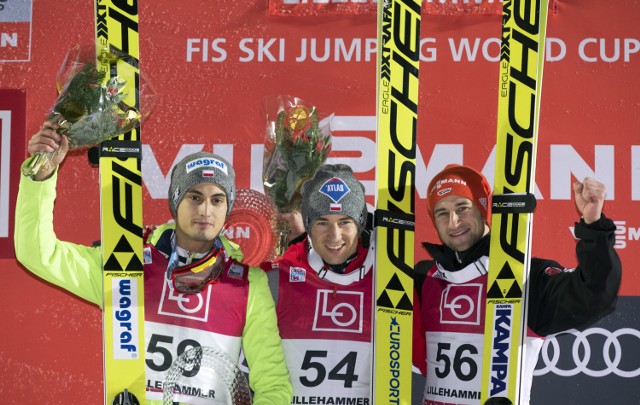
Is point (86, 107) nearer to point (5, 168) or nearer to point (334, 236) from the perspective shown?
point (334, 236)

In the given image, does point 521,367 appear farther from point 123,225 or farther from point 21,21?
point 21,21

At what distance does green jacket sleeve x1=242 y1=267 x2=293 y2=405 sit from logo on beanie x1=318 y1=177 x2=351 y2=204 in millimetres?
380

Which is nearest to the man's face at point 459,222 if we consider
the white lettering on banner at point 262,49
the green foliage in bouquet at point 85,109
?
the white lettering on banner at point 262,49

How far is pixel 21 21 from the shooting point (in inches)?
160

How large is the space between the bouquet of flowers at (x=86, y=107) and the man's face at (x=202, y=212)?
0.33 m

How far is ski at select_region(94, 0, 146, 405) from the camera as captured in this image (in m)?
3.20

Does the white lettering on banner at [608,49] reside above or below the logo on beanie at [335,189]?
above

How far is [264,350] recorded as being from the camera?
3.13 metres

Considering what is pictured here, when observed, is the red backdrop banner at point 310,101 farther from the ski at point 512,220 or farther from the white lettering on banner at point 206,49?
the ski at point 512,220

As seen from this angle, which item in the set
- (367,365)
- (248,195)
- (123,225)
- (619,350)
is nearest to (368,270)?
(367,365)

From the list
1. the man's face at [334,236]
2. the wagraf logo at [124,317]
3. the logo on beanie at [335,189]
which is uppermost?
the logo on beanie at [335,189]

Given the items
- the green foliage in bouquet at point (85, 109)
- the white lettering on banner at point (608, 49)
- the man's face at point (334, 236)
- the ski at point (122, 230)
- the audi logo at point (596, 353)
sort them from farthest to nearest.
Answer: the white lettering on banner at point (608, 49) → the audi logo at point (596, 353) → the man's face at point (334, 236) → the ski at point (122, 230) → the green foliage in bouquet at point (85, 109)

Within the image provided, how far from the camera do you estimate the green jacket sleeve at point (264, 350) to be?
308 cm

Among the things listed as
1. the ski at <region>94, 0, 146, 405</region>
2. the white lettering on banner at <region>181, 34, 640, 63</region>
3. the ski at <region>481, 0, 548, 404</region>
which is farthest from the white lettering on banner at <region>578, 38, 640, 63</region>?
the ski at <region>94, 0, 146, 405</region>
